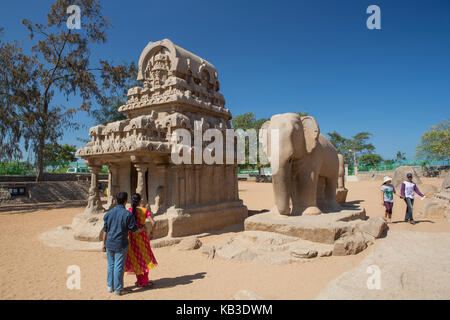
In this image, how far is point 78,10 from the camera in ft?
52.1

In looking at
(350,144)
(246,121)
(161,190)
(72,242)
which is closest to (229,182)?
(161,190)

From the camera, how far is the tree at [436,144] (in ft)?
99.9

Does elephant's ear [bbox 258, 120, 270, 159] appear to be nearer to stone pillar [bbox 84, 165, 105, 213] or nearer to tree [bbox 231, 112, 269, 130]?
stone pillar [bbox 84, 165, 105, 213]

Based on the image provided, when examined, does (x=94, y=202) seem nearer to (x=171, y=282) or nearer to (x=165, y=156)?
(x=165, y=156)

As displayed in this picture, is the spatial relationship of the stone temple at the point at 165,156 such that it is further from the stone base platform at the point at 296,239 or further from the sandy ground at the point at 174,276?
the stone base platform at the point at 296,239

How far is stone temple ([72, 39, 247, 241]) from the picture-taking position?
24.5ft

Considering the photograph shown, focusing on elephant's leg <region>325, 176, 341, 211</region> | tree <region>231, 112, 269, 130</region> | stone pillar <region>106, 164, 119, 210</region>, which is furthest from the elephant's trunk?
tree <region>231, 112, 269, 130</region>

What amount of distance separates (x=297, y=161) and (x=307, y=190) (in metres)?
0.76

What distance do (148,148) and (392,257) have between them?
226 inches

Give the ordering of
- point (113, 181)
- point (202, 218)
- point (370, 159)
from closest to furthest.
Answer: point (202, 218) → point (113, 181) → point (370, 159)

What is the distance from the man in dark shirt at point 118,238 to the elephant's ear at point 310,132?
445cm

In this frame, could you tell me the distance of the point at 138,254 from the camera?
4379mm

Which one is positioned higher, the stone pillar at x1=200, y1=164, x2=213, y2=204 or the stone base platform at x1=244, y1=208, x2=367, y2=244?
the stone pillar at x1=200, y1=164, x2=213, y2=204

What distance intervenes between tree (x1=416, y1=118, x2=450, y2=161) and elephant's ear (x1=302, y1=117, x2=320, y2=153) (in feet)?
104
